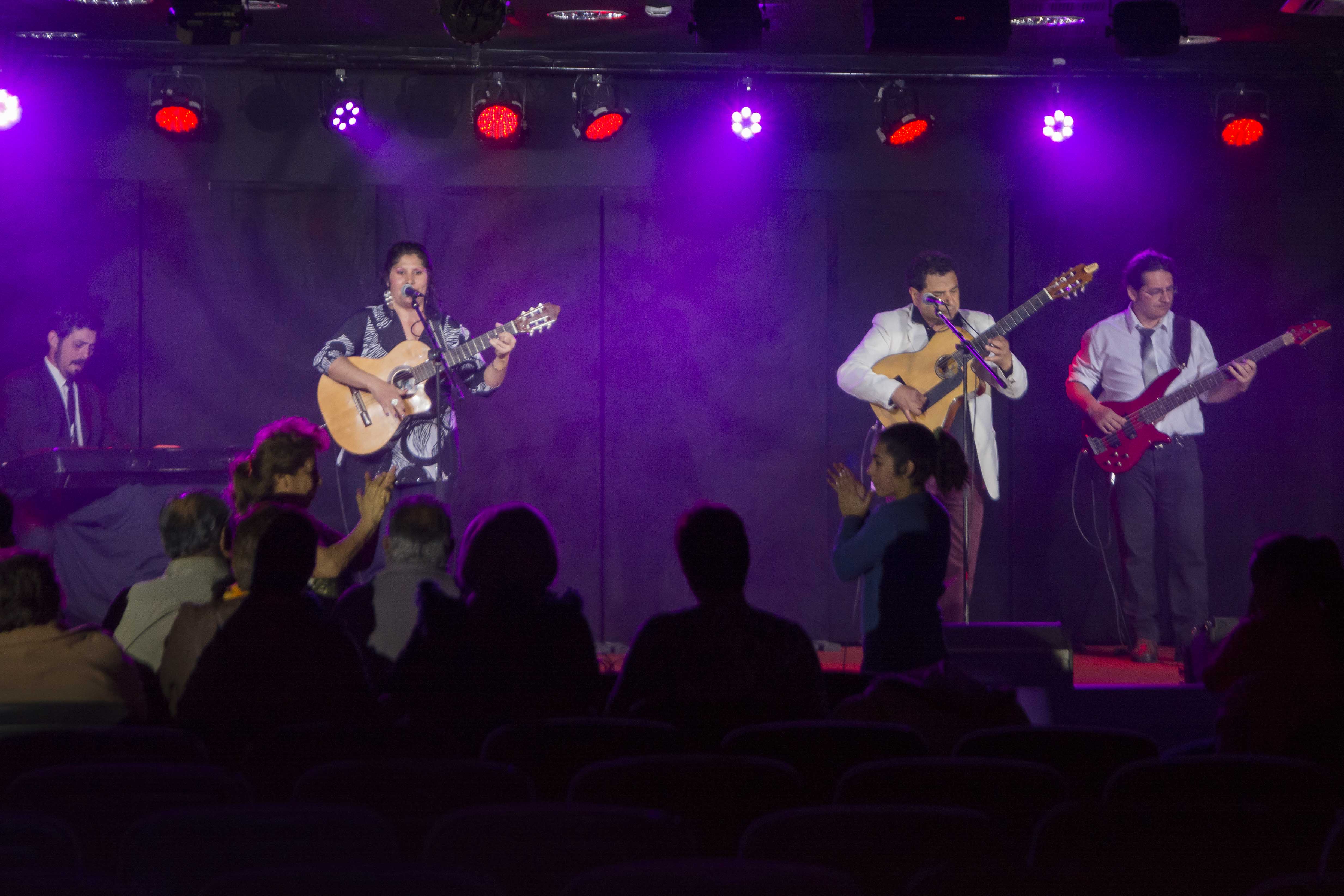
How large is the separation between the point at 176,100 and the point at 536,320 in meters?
2.29

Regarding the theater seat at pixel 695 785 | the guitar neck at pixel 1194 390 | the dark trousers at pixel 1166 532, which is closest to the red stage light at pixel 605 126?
the guitar neck at pixel 1194 390

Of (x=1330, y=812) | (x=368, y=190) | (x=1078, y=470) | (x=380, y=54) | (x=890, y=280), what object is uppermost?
(x=380, y=54)

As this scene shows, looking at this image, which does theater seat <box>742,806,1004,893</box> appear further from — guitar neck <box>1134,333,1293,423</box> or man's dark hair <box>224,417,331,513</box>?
guitar neck <box>1134,333,1293,423</box>

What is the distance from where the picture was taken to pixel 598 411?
7000 millimetres

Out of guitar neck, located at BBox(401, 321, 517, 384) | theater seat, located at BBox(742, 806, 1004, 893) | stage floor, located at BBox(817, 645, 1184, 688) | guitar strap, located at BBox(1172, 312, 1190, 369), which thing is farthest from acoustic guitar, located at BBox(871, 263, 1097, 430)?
theater seat, located at BBox(742, 806, 1004, 893)

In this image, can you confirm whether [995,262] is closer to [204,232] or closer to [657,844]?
[204,232]

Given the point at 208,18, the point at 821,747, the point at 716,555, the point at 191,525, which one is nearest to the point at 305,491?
the point at 191,525

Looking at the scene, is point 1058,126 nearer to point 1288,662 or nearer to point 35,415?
point 1288,662

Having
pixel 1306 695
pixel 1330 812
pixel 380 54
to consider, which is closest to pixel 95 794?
pixel 1330 812

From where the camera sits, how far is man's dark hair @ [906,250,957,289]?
6441mm

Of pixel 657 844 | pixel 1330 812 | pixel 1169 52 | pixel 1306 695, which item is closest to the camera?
pixel 657 844

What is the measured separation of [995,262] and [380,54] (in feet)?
12.3

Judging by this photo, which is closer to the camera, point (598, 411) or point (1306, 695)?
point (1306, 695)

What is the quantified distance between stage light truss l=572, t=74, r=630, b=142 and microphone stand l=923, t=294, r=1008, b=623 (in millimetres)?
2008
